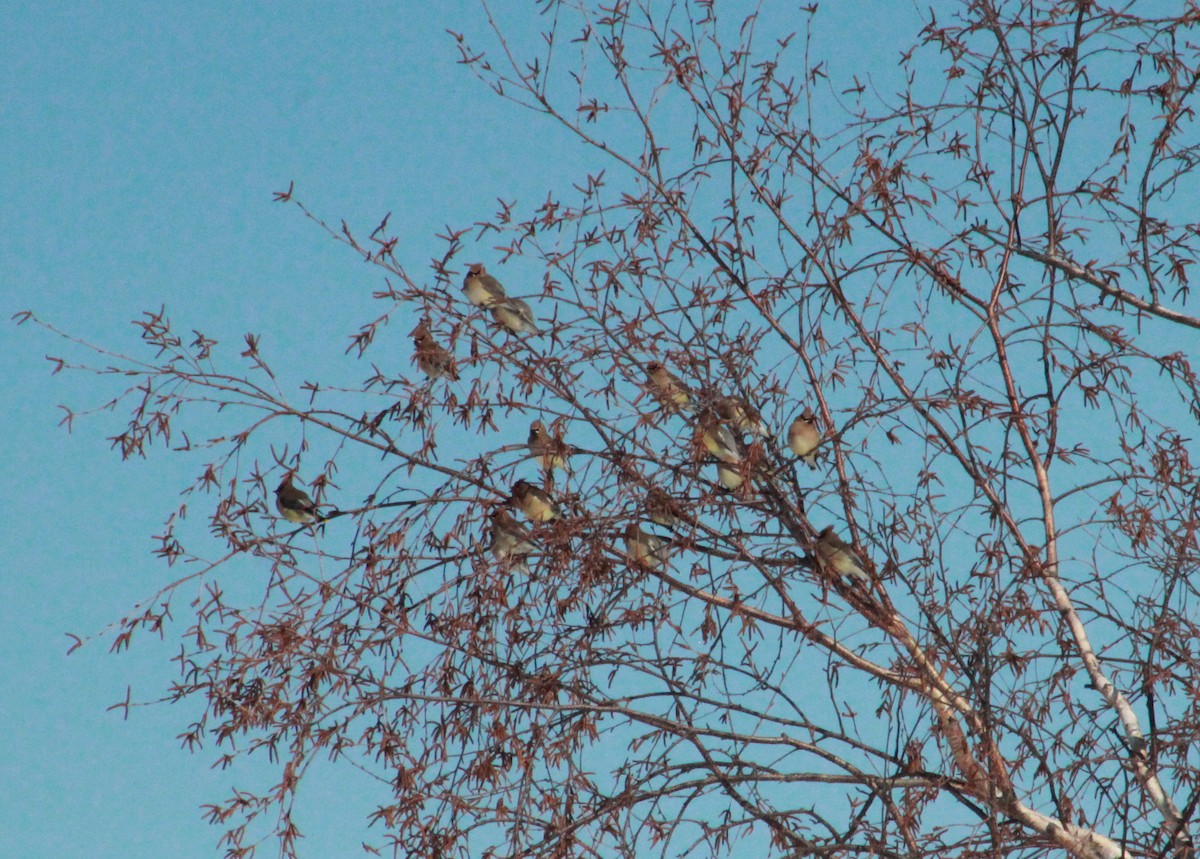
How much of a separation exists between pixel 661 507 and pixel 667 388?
0.47 m

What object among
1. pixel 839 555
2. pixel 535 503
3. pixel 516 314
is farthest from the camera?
pixel 516 314

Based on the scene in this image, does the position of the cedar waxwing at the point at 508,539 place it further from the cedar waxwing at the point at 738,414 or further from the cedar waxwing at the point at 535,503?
the cedar waxwing at the point at 738,414

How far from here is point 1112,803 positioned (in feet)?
17.9

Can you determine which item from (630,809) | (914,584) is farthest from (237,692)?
(914,584)

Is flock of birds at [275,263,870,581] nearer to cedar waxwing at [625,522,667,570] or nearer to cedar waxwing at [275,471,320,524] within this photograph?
cedar waxwing at [625,522,667,570]

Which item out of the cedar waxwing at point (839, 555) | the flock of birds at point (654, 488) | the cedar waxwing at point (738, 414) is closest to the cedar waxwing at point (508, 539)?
the flock of birds at point (654, 488)

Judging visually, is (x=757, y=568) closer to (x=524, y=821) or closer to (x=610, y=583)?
(x=610, y=583)

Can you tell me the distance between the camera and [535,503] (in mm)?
6129

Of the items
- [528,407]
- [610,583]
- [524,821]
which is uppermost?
[528,407]

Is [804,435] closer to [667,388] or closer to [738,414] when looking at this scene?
[738,414]

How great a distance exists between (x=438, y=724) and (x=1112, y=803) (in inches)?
97.6

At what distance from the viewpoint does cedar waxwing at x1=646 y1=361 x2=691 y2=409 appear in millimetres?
5969

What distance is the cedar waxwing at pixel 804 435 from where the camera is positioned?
6.56m

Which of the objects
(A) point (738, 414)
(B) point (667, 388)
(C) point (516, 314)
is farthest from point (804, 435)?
(C) point (516, 314)
